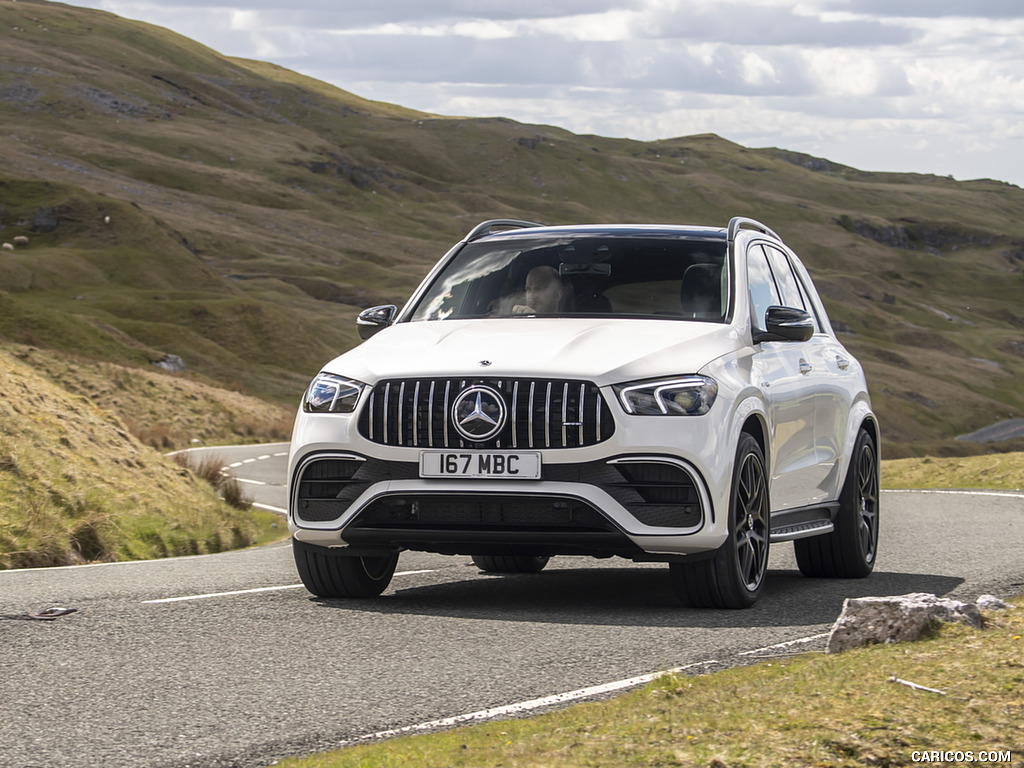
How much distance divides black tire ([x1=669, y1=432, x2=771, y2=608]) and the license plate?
0.97 metres

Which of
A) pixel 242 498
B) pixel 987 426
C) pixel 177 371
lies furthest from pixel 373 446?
pixel 987 426

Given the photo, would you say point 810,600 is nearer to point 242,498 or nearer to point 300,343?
point 242,498

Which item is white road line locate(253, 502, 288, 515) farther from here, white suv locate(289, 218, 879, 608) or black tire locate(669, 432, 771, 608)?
black tire locate(669, 432, 771, 608)

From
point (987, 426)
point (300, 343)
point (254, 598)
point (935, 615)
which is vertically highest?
point (935, 615)

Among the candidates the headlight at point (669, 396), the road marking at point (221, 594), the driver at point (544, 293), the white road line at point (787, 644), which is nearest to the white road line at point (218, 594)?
the road marking at point (221, 594)

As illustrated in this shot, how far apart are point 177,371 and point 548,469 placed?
6037 cm

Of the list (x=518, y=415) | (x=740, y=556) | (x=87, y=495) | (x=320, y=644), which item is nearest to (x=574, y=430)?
(x=518, y=415)

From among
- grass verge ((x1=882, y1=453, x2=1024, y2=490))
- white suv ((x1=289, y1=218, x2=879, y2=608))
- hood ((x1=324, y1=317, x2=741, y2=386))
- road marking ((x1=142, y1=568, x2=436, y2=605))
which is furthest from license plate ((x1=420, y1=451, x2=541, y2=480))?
grass verge ((x1=882, y1=453, x2=1024, y2=490))

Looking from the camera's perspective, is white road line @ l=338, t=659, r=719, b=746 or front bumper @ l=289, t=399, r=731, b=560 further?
front bumper @ l=289, t=399, r=731, b=560

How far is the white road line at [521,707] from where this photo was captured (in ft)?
15.6

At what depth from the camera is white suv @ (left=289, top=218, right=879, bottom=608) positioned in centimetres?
706

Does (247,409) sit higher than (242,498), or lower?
lower

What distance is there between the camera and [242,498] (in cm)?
2056

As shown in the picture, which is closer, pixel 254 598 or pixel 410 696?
pixel 410 696
